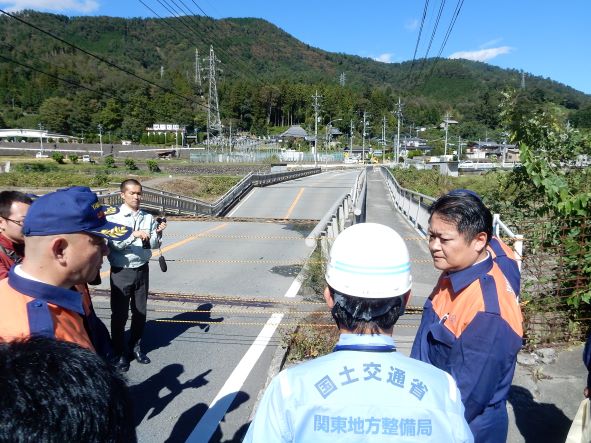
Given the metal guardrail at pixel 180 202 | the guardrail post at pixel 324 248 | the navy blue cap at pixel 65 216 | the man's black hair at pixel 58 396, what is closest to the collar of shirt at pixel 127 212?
the navy blue cap at pixel 65 216

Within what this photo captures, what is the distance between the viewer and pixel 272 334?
224 inches

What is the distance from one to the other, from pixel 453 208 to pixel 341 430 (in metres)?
1.54

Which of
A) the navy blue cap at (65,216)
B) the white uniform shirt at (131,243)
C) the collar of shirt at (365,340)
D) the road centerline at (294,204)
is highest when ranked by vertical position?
the navy blue cap at (65,216)

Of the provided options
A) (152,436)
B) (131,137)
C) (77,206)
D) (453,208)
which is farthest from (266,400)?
(131,137)

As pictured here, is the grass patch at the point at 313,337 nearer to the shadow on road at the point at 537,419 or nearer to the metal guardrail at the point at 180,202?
the shadow on road at the point at 537,419

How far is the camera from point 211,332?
19.0ft

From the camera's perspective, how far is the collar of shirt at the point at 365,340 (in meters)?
1.46

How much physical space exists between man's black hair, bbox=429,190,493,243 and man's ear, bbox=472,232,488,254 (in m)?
0.02

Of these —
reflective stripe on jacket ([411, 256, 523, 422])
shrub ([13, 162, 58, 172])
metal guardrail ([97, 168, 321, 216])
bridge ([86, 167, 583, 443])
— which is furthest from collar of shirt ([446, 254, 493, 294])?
shrub ([13, 162, 58, 172])

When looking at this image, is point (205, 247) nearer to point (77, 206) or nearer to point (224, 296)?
point (224, 296)

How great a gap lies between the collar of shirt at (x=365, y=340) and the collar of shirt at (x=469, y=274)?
102 cm

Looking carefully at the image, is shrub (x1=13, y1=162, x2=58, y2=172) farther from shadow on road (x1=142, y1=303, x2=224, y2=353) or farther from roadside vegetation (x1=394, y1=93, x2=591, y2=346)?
roadside vegetation (x1=394, y1=93, x2=591, y2=346)

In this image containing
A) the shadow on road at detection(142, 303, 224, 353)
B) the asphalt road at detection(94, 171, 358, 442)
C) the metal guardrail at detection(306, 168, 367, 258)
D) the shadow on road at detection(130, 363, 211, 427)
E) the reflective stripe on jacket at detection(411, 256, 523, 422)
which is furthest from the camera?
the metal guardrail at detection(306, 168, 367, 258)

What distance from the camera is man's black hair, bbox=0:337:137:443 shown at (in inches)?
42.6
